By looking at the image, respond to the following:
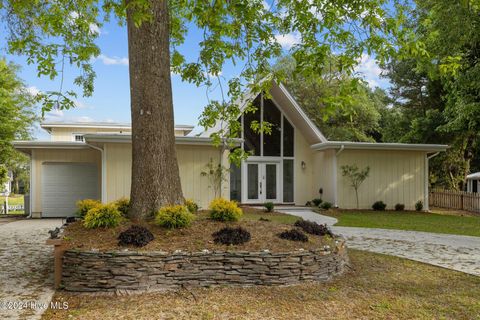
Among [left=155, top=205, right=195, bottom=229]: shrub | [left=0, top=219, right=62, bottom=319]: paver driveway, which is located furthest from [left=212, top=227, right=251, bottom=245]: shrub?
[left=0, top=219, right=62, bottom=319]: paver driveway

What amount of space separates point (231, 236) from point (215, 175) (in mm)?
8772

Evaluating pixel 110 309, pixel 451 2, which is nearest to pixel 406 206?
pixel 451 2

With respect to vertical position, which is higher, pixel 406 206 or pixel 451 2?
pixel 451 2

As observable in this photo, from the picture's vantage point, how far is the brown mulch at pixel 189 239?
5.05 metres

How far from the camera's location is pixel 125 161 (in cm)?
1333

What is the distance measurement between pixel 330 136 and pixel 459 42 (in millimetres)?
14335

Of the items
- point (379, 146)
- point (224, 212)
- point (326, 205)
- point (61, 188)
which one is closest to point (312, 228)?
point (224, 212)

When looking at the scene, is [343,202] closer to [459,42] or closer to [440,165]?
[459,42]

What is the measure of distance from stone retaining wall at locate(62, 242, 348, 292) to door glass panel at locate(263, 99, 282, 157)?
461 inches

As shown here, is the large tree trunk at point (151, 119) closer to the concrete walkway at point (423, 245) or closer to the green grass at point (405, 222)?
the concrete walkway at point (423, 245)

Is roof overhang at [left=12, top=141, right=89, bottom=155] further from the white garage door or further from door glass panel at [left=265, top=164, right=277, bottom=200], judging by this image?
door glass panel at [left=265, top=164, right=277, bottom=200]

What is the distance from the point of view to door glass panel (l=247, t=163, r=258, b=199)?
16.4m

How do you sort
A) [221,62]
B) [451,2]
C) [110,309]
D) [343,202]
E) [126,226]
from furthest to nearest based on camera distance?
[343,202] < [451,2] < [221,62] < [126,226] < [110,309]

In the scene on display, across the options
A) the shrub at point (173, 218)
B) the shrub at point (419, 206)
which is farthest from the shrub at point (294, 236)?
the shrub at point (419, 206)
